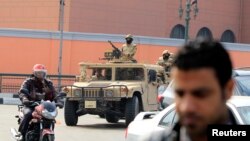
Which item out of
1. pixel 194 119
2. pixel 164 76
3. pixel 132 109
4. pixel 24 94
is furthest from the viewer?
pixel 164 76

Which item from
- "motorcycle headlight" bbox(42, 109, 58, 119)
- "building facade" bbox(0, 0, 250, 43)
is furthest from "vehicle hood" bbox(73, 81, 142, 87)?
"building facade" bbox(0, 0, 250, 43)

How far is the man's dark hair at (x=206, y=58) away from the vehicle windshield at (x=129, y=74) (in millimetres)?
15299

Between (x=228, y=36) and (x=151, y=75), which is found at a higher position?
(x=228, y=36)

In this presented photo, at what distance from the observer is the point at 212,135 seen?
192cm

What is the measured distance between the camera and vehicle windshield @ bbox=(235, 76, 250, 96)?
10.2 m

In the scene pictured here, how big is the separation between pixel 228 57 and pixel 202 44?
0.27 feet

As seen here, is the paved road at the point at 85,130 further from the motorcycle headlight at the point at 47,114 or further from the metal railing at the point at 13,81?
the metal railing at the point at 13,81

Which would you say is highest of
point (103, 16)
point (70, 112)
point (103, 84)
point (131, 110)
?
point (103, 16)

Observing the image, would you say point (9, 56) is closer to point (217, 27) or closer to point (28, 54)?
point (28, 54)

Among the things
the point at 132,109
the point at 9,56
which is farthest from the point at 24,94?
the point at 9,56

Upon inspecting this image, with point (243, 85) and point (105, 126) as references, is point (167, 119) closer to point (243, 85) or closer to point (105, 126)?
point (243, 85)

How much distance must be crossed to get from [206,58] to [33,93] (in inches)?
338

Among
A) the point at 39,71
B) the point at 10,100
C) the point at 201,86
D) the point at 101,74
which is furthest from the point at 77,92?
the point at 201,86

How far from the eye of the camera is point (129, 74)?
17453 millimetres
